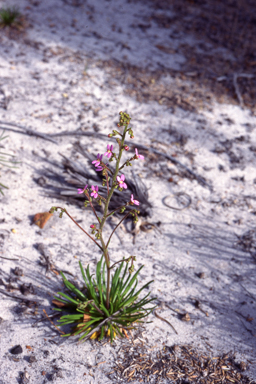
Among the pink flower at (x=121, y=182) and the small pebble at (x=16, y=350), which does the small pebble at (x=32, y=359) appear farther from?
the pink flower at (x=121, y=182)

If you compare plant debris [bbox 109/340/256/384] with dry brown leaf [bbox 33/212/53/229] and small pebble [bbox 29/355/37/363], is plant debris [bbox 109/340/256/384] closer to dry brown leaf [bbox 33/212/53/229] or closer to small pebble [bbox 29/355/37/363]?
small pebble [bbox 29/355/37/363]

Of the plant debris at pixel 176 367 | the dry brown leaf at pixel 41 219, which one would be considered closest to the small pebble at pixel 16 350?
the plant debris at pixel 176 367

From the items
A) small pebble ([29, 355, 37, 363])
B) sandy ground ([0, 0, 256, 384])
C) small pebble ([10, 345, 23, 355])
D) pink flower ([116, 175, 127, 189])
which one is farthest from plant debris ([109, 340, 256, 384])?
pink flower ([116, 175, 127, 189])

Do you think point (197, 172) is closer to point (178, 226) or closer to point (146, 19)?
point (178, 226)

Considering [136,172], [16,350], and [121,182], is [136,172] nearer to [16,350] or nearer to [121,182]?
[121,182]

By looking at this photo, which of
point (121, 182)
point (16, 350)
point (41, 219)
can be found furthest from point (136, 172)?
point (16, 350)

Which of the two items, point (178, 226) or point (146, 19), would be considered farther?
point (146, 19)

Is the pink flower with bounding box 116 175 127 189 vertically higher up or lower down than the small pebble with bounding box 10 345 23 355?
higher up

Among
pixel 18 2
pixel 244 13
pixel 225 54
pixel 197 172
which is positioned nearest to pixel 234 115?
pixel 197 172
